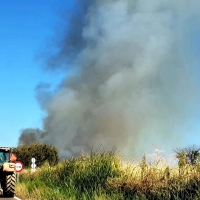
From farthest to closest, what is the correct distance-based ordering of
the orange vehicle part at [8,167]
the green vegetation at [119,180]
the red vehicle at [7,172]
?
1. the orange vehicle part at [8,167]
2. the red vehicle at [7,172]
3. the green vegetation at [119,180]

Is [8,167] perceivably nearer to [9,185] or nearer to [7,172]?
[7,172]

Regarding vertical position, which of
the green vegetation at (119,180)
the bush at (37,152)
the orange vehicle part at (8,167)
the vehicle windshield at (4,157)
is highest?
the bush at (37,152)

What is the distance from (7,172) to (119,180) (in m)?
8.23

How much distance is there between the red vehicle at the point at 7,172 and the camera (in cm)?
2520

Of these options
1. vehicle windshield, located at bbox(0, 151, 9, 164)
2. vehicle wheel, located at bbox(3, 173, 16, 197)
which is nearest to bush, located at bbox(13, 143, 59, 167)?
vehicle windshield, located at bbox(0, 151, 9, 164)

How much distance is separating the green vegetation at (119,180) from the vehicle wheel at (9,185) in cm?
46

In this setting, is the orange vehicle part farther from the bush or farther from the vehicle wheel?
the bush

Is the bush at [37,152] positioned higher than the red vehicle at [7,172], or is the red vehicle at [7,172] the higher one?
the bush at [37,152]

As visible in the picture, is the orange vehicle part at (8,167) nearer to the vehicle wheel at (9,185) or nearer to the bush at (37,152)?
the vehicle wheel at (9,185)

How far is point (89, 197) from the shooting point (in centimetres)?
1770

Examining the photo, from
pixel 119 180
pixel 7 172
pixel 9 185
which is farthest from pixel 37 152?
pixel 119 180

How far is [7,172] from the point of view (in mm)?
26062

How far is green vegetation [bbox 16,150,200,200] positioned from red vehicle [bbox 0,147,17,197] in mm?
582

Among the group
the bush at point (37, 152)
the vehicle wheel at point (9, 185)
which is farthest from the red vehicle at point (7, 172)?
the bush at point (37, 152)
